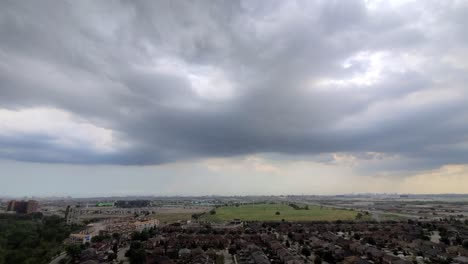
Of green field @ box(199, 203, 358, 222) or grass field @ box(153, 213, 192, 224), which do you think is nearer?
grass field @ box(153, 213, 192, 224)

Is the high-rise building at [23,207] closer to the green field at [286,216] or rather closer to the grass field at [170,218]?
the grass field at [170,218]

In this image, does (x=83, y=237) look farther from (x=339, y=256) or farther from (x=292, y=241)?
(x=339, y=256)

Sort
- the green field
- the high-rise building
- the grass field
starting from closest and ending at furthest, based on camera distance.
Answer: the grass field
the green field
the high-rise building

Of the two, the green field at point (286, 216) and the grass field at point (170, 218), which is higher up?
the green field at point (286, 216)

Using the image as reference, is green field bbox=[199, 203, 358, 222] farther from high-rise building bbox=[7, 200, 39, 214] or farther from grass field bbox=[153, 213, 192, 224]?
high-rise building bbox=[7, 200, 39, 214]

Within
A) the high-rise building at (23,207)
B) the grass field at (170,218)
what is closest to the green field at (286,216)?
the grass field at (170,218)

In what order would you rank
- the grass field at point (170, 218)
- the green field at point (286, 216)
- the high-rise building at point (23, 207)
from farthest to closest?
the high-rise building at point (23, 207) → the green field at point (286, 216) → the grass field at point (170, 218)

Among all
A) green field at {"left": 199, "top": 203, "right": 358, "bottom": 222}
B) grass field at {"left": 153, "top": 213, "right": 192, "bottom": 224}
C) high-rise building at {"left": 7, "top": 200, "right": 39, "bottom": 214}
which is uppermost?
high-rise building at {"left": 7, "top": 200, "right": 39, "bottom": 214}

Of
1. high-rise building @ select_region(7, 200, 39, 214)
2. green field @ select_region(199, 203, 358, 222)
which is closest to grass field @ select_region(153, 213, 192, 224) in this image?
green field @ select_region(199, 203, 358, 222)

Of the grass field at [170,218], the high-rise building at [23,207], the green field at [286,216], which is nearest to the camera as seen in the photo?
the grass field at [170,218]

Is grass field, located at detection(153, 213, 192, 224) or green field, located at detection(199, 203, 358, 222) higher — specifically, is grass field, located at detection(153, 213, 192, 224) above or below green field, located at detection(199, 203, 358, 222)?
below

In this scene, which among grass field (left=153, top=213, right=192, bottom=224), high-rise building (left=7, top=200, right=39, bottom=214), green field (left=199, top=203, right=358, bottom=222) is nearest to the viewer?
A: grass field (left=153, top=213, right=192, bottom=224)

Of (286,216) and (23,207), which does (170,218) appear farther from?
(23,207)
